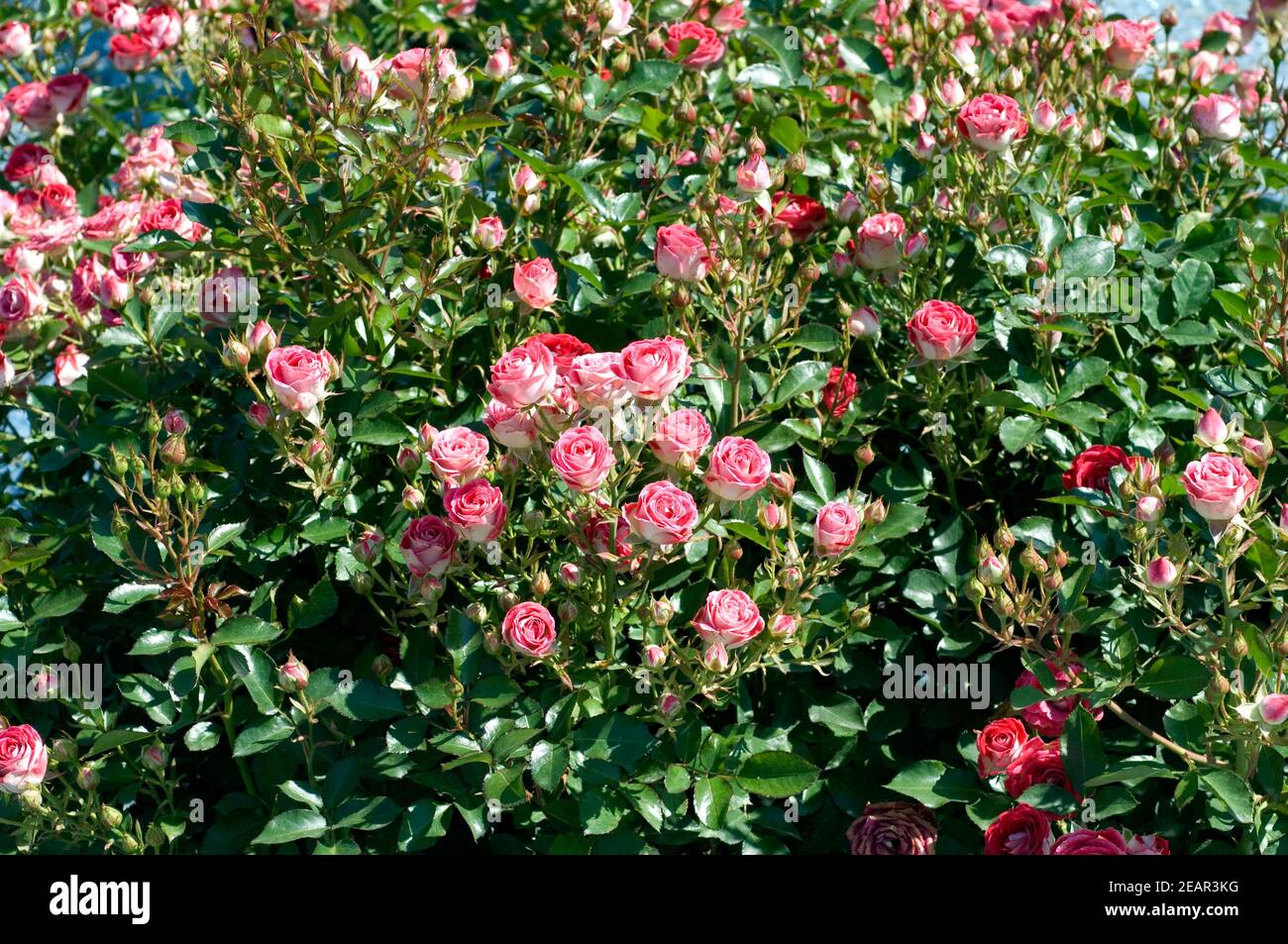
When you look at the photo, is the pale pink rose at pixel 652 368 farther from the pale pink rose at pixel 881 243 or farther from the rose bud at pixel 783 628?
the pale pink rose at pixel 881 243

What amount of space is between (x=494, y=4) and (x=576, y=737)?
2.17 metres

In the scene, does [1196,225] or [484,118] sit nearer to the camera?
[484,118]

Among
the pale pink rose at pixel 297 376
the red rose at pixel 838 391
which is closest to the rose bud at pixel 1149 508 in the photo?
the red rose at pixel 838 391

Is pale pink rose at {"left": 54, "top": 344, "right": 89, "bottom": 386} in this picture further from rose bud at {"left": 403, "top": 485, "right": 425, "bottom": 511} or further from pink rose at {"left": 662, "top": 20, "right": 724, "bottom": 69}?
pink rose at {"left": 662, "top": 20, "right": 724, "bottom": 69}

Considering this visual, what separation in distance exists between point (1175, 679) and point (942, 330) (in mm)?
718

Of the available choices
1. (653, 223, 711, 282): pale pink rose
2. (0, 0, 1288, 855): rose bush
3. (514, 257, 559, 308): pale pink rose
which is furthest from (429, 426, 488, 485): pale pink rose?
(653, 223, 711, 282): pale pink rose

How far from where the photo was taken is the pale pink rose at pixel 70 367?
304 cm

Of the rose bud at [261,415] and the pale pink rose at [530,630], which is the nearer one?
the pale pink rose at [530,630]

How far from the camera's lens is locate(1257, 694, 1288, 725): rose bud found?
2168mm

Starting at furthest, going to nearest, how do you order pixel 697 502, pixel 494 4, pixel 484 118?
pixel 494 4, pixel 484 118, pixel 697 502

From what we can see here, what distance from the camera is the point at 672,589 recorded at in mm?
2750
